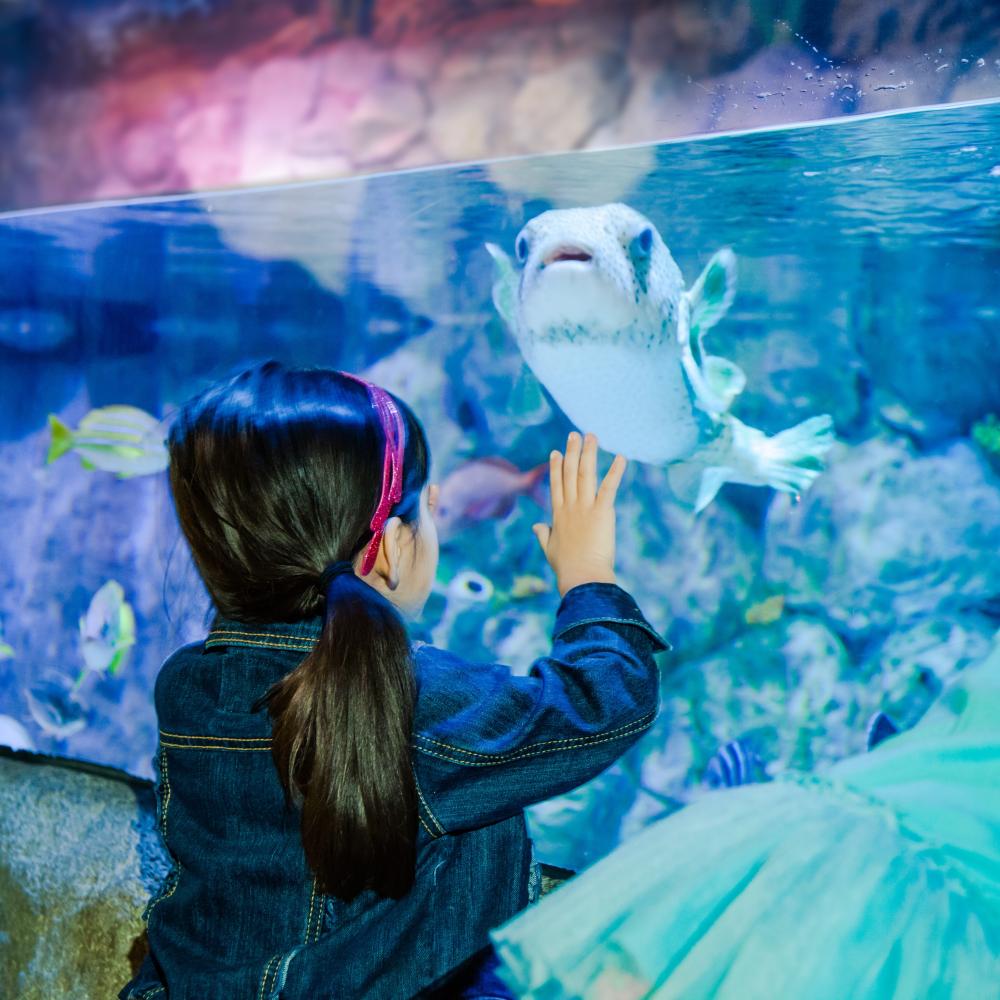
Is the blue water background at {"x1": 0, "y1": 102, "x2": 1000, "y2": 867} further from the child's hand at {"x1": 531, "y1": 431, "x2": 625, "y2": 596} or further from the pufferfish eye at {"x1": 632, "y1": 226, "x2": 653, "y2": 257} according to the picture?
the child's hand at {"x1": 531, "y1": 431, "x2": 625, "y2": 596}

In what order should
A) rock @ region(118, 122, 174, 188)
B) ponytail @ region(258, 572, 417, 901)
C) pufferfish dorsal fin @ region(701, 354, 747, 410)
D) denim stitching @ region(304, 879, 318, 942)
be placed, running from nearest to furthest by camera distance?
ponytail @ region(258, 572, 417, 901) → denim stitching @ region(304, 879, 318, 942) → pufferfish dorsal fin @ region(701, 354, 747, 410) → rock @ region(118, 122, 174, 188)

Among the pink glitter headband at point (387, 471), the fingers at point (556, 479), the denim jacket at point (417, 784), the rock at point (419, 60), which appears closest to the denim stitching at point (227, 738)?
the denim jacket at point (417, 784)

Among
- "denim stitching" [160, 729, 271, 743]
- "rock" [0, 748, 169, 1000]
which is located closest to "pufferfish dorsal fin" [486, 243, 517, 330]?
"denim stitching" [160, 729, 271, 743]

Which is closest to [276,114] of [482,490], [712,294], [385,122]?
[385,122]

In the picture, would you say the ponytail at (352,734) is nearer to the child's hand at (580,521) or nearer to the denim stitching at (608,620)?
the denim stitching at (608,620)

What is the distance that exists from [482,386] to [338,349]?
415 mm

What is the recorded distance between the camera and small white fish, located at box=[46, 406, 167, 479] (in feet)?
8.20

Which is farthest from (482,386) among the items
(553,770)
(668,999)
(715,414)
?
(668,999)

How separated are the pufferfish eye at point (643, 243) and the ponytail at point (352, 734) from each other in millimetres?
1014

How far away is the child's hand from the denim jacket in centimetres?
11

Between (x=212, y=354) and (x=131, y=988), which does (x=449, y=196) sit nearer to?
(x=212, y=354)

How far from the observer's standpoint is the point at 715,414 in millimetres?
1812

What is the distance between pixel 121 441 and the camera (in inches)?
98.7

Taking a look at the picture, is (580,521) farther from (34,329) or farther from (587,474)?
(34,329)
